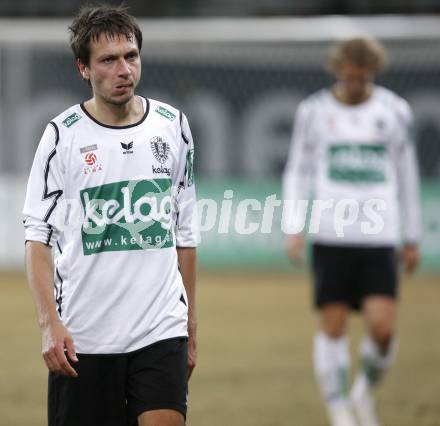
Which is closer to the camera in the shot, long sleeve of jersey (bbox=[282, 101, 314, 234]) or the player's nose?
the player's nose

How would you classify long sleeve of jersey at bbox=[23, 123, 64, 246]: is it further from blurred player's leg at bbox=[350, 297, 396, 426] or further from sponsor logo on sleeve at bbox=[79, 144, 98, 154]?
blurred player's leg at bbox=[350, 297, 396, 426]

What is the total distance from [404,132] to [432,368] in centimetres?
230

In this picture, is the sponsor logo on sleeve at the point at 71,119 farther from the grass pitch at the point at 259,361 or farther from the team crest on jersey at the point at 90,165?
the grass pitch at the point at 259,361

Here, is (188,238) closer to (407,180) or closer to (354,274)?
(354,274)

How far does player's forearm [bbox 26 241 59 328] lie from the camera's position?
359cm

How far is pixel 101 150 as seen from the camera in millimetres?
3748

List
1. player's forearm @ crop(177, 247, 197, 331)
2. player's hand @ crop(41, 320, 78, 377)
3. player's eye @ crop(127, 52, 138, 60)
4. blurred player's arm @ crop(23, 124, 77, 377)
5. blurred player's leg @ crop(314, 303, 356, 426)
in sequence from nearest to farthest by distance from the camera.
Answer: player's hand @ crop(41, 320, 78, 377), blurred player's arm @ crop(23, 124, 77, 377), player's eye @ crop(127, 52, 138, 60), player's forearm @ crop(177, 247, 197, 331), blurred player's leg @ crop(314, 303, 356, 426)

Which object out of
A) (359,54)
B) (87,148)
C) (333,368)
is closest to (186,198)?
(87,148)

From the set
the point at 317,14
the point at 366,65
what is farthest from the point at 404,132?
the point at 317,14

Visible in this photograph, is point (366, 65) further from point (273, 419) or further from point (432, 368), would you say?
point (432, 368)

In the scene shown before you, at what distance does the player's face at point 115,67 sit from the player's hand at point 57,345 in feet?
2.65

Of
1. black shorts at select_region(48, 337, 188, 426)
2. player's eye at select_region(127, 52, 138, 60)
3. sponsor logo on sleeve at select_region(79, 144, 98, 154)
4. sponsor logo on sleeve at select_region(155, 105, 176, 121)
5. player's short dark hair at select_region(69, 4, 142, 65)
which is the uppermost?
player's short dark hair at select_region(69, 4, 142, 65)

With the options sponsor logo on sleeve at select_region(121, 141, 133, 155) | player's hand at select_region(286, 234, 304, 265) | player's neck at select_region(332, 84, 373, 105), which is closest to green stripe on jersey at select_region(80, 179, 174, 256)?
sponsor logo on sleeve at select_region(121, 141, 133, 155)

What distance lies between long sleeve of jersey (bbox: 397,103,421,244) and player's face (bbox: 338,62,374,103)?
0.28 m
